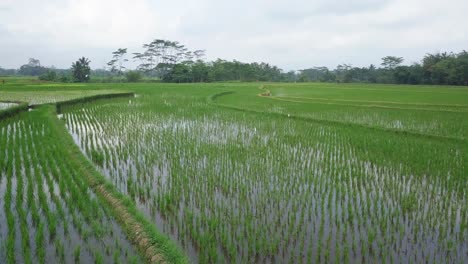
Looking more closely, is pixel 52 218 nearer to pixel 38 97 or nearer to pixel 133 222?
pixel 133 222

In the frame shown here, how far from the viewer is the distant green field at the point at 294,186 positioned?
11.9 feet

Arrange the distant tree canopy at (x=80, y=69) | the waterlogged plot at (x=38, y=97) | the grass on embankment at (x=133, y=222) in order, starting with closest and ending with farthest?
1. the grass on embankment at (x=133, y=222)
2. the waterlogged plot at (x=38, y=97)
3. the distant tree canopy at (x=80, y=69)

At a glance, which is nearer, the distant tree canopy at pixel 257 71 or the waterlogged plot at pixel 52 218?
the waterlogged plot at pixel 52 218

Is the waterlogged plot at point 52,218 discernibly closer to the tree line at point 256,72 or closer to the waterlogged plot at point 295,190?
the waterlogged plot at point 295,190

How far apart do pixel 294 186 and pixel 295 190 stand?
0.53 ft

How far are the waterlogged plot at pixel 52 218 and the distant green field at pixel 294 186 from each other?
0.15 metres

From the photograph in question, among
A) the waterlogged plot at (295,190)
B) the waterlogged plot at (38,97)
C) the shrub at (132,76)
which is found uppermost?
the shrub at (132,76)

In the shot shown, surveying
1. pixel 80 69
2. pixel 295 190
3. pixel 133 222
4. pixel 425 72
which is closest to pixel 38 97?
pixel 133 222

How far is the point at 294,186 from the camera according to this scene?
214 inches

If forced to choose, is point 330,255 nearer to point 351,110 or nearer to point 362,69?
point 351,110

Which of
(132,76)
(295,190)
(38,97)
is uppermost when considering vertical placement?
(132,76)

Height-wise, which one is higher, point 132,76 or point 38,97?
point 132,76

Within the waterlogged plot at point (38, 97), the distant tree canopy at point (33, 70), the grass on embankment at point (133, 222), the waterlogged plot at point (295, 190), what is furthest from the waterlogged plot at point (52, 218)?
the distant tree canopy at point (33, 70)

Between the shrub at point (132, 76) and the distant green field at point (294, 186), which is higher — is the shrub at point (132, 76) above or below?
above
